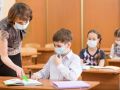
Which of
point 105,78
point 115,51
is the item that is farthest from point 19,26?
point 115,51

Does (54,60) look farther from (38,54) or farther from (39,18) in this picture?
(39,18)

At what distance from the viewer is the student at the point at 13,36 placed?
3000 millimetres

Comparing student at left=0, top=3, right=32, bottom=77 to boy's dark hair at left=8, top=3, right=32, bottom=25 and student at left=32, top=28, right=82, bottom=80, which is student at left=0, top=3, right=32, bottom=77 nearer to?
boy's dark hair at left=8, top=3, right=32, bottom=25

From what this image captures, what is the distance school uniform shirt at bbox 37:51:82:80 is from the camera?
9.86 ft

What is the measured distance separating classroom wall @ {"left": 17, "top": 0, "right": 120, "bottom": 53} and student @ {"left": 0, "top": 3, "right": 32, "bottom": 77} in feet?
17.4

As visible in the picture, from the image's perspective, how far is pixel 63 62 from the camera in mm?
3123

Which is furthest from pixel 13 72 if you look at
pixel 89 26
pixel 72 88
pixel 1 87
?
pixel 89 26

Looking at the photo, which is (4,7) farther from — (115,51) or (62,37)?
(62,37)

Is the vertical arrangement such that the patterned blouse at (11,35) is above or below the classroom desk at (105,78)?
above

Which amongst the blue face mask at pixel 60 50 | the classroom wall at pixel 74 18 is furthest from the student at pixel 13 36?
the classroom wall at pixel 74 18

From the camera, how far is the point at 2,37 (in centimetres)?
304

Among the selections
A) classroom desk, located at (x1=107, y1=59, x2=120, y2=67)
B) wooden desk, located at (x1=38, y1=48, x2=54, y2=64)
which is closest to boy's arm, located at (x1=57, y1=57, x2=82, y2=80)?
classroom desk, located at (x1=107, y1=59, x2=120, y2=67)

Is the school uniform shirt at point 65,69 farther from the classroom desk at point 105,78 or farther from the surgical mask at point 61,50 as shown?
the classroom desk at point 105,78

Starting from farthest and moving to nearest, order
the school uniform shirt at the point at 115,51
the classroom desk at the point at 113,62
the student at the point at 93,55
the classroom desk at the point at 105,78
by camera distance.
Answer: the school uniform shirt at the point at 115,51 → the classroom desk at the point at 113,62 → the student at the point at 93,55 → the classroom desk at the point at 105,78
